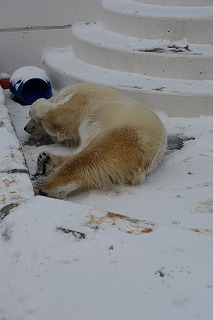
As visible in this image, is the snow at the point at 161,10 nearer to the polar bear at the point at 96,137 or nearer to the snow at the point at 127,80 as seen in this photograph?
the snow at the point at 127,80

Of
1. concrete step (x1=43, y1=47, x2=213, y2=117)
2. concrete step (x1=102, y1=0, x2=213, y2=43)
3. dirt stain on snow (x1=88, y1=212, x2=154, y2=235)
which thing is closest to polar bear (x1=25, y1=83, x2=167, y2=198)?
concrete step (x1=43, y1=47, x2=213, y2=117)

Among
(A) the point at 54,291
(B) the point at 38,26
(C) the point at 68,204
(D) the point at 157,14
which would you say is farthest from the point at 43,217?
(B) the point at 38,26

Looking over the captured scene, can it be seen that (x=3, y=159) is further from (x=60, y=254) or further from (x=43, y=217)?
(x=60, y=254)

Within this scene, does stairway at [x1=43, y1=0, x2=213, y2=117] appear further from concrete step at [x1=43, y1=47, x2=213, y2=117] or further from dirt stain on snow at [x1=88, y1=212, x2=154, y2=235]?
dirt stain on snow at [x1=88, y1=212, x2=154, y2=235]

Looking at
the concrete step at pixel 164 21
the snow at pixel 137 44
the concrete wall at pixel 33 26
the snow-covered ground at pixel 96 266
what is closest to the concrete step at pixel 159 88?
the snow at pixel 137 44

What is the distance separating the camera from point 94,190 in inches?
143

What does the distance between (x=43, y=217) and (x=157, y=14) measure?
358cm

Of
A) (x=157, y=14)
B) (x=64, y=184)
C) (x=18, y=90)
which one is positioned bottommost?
(x=18, y=90)

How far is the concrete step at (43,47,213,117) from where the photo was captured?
4809mm

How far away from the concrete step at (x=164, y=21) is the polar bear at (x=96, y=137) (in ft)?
4.54

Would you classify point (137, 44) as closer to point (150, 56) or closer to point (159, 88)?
point (150, 56)

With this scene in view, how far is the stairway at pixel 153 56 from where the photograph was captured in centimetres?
491

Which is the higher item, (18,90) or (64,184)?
(64,184)

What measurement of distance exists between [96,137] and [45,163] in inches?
19.0
